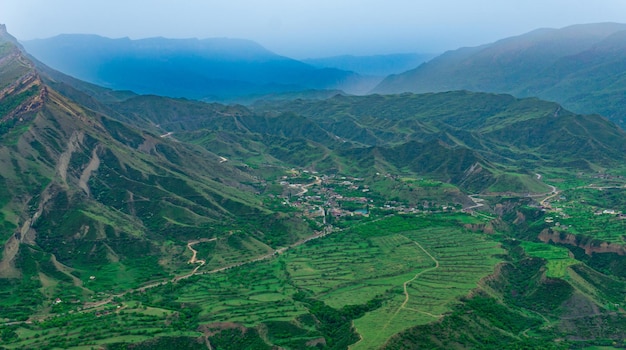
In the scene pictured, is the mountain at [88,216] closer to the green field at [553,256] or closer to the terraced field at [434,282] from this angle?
the terraced field at [434,282]

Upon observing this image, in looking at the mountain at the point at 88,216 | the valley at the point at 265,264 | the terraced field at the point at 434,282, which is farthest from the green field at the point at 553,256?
the mountain at the point at 88,216

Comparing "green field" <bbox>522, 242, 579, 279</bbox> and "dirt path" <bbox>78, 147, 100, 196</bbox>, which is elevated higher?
"dirt path" <bbox>78, 147, 100, 196</bbox>

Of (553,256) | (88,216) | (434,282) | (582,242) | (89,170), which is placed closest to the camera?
(434,282)

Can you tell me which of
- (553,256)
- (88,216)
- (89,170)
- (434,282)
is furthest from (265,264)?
(89,170)

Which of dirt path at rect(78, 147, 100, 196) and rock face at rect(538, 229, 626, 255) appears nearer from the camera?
rock face at rect(538, 229, 626, 255)

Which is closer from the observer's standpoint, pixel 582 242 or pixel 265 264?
pixel 265 264

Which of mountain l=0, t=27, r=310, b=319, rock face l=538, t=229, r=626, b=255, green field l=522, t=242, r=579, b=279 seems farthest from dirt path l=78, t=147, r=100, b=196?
rock face l=538, t=229, r=626, b=255

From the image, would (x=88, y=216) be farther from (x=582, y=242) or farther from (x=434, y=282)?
(x=582, y=242)

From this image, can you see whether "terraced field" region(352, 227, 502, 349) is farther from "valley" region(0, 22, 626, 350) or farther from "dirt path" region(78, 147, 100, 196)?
"dirt path" region(78, 147, 100, 196)

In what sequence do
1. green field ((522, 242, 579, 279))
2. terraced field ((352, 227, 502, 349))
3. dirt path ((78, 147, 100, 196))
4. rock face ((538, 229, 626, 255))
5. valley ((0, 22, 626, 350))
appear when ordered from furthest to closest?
dirt path ((78, 147, 100, 196))
rock face ((538, 229, 626, 255))
green field ((522, 242, 579, 279))
valley ((0, 22, 626, 350))
terraced field ((352, 227, 502, 349))
